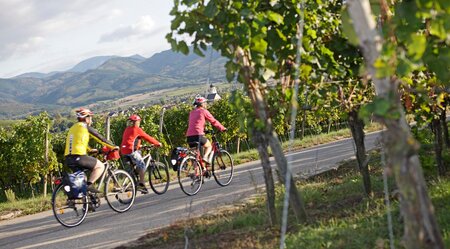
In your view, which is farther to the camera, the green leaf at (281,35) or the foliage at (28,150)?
the foliage at (28,150)

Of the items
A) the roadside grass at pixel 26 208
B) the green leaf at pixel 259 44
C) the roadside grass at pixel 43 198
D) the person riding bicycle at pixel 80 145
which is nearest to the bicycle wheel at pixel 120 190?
the person riding bicycle at pixel 80 145

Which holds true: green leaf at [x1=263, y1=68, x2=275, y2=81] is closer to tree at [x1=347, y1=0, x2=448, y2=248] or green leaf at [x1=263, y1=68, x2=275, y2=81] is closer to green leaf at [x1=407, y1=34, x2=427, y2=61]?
tree at [x1=347, y1=0, x2=448, y2=248]

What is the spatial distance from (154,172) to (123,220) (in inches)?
103

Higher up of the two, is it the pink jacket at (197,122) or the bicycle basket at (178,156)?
the pink jacket at (197,122)

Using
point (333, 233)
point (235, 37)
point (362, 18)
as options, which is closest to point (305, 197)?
point (333, 233)

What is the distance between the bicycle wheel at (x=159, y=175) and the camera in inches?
444

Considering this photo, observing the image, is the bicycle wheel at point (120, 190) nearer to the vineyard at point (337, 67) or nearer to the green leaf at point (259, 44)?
the vineyard at point (337, 67)

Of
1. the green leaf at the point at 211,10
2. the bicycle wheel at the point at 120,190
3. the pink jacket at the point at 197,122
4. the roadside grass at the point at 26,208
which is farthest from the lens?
the roadside grass at the point at 26,208

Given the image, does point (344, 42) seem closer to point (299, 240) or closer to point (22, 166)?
point (299, 240)

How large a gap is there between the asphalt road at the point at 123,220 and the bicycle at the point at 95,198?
166 mm

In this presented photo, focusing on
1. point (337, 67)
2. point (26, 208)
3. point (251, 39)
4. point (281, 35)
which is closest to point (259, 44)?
point (251, 39)

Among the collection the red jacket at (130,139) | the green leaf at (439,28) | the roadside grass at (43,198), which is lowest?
the roadside grass at (43,198)

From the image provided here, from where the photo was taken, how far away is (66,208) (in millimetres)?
8969

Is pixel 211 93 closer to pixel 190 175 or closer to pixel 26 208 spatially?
pixel 190 175
